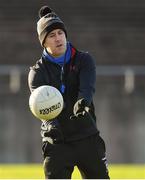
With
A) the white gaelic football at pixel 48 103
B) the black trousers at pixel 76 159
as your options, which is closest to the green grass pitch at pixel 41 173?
the black trousers at pixel 76 159

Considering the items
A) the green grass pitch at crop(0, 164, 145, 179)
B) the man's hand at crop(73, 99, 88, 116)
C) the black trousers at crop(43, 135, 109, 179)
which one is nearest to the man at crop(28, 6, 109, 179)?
the black trousers at crop(43, 135, 109, 179)

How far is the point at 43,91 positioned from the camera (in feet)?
19.0

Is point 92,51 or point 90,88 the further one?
point 92,51

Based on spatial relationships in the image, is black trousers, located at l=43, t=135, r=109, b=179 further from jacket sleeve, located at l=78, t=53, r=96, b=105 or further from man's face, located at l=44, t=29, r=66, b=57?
man's face, located at l=44, t=29, r=66, b=57

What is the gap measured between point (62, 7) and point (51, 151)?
12.6 metres

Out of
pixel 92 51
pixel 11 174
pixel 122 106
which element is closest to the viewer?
pixel 11 174

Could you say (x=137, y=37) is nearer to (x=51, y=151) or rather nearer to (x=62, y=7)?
(x=62, y=7)

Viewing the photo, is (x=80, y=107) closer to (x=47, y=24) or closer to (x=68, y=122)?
(x=68, y=122)

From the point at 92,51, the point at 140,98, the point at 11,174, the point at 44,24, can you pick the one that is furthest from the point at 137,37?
the point at 44,24

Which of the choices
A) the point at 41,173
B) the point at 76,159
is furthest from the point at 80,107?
the point at 41,173

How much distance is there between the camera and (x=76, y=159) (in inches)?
233

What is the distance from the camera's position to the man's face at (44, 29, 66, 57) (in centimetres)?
591

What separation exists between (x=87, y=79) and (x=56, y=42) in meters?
0.39

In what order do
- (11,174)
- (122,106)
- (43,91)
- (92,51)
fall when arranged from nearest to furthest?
(43,91) → (11,174) → (122,106) → (92,51)
